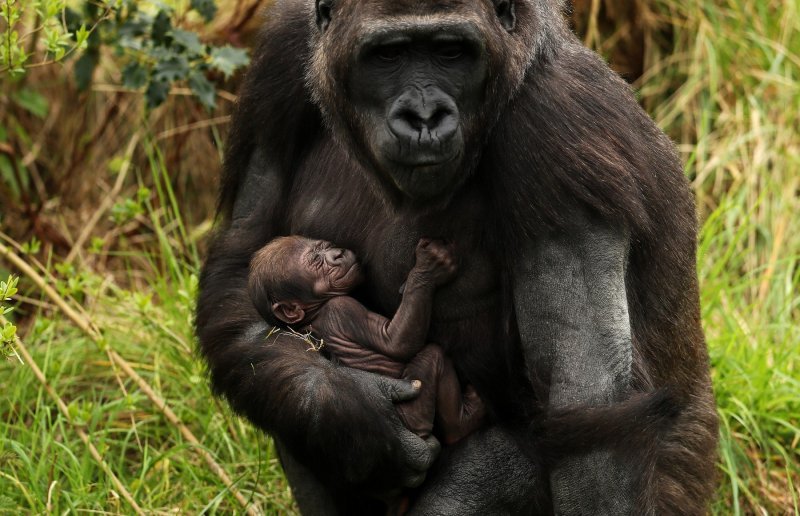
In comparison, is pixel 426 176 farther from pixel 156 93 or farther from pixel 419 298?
pixel 156 93

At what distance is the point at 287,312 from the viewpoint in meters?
4.27

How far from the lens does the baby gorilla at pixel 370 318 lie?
408cm

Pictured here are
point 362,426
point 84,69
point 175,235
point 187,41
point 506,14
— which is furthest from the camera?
point 175,235

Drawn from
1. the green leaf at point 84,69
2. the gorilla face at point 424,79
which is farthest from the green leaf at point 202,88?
the gorilla face at point 424,79

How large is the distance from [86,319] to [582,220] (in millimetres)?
2677

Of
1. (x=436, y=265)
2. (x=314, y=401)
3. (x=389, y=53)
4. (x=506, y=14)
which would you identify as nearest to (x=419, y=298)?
(x=436, y=265)

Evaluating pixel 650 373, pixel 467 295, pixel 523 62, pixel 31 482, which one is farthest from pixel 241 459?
pixel 523 62

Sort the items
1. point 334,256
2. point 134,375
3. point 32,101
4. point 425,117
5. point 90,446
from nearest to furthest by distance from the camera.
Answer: point 425,117, point 334,256, point 90,446, point 134,375, point 32,101

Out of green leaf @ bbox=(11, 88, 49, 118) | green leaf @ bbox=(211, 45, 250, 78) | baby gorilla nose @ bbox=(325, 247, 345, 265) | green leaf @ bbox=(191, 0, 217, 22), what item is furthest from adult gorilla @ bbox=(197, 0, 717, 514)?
green leaf @ bbox=(11, 88, 49, 118)

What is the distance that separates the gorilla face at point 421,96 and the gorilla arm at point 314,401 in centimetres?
69

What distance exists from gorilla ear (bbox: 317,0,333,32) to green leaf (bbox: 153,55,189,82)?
1.80 m

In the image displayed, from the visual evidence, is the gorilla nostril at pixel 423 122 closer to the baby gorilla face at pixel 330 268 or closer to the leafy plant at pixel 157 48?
the baby gorilla face at pixel 330 268

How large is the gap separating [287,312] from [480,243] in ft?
2.36

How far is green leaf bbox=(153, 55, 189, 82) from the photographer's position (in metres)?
5.71
